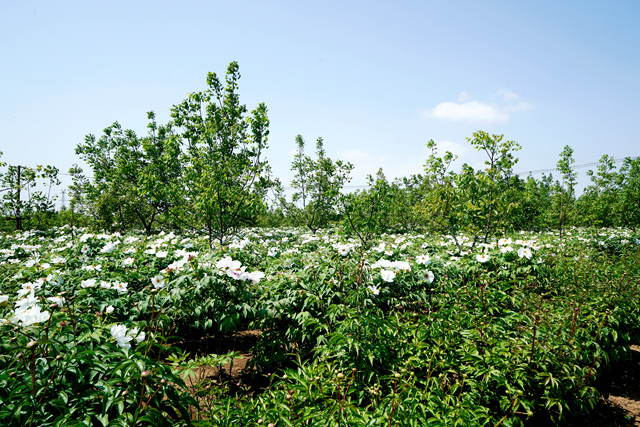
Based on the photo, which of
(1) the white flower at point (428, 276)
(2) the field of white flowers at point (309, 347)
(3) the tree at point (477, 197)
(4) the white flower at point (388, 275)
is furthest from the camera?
(3) the tree at point (477, 197)

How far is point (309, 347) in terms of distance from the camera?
334 centimetres

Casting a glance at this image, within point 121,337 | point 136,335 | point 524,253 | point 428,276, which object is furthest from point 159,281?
point 524,253

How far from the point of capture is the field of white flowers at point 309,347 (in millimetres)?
1461

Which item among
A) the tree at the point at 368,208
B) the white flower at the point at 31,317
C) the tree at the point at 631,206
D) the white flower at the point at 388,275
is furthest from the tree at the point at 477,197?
the tree at the point at 631,206

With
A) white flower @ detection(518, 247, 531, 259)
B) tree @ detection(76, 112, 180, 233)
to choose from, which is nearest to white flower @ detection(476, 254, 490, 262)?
white flower @ detection(518, 247, 531, 259)

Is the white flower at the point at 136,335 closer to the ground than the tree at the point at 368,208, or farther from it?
closer to the ground

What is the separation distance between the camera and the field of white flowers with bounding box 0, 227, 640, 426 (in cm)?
146

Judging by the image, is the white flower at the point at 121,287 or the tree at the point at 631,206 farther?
the tree at the point at 631,206

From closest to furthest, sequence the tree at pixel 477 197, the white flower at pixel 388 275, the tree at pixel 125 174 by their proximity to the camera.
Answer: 1. the white flower at pixel 388 275
2. the tree at pixel 477 197
3. the tree at pixel 125 174

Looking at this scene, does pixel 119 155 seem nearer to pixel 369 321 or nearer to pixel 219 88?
pixel 219 88

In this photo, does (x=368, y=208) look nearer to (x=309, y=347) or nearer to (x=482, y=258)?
(x=482, y=258)

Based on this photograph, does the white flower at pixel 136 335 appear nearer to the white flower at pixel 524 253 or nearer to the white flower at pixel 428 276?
the white flower at pixel 428 276

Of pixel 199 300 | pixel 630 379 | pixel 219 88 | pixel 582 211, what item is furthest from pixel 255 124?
pixel 582 211

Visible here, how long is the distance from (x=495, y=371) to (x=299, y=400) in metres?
1.41
